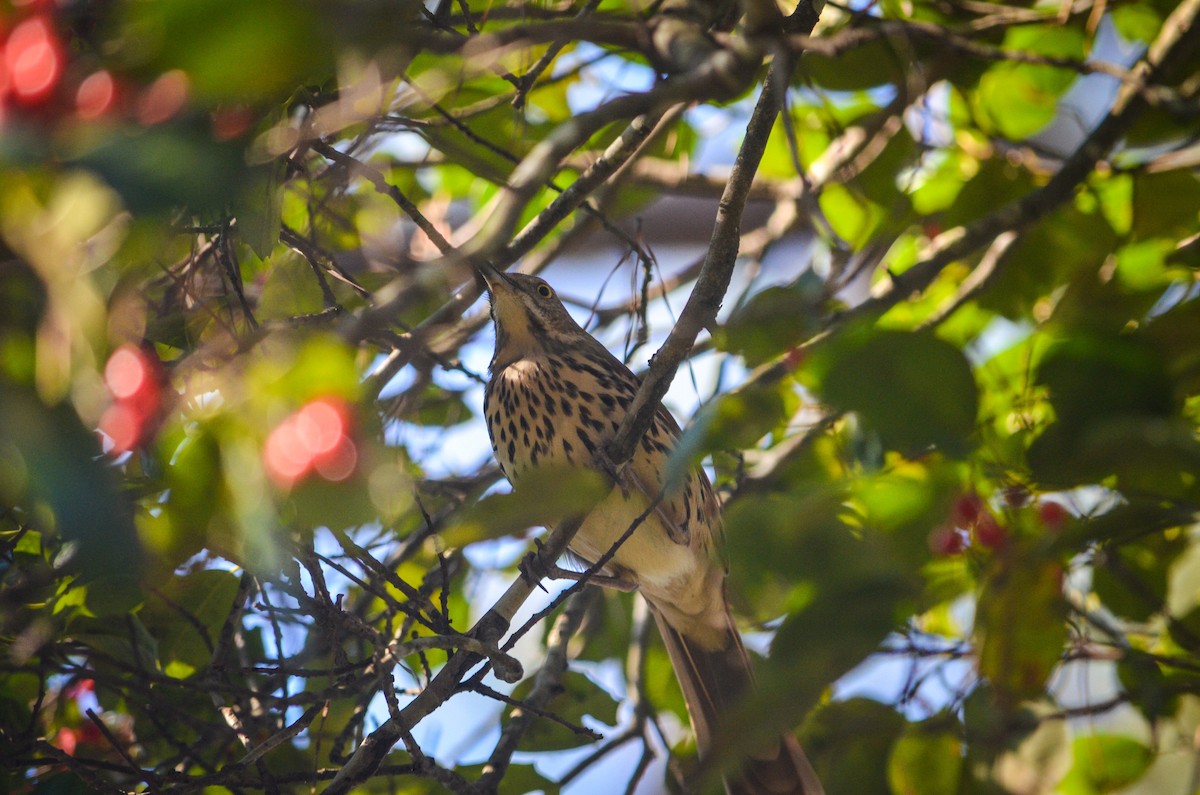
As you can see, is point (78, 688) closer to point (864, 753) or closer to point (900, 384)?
point (864, 753)

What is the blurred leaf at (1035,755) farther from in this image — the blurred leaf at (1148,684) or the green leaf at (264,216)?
the green leaf at (264,216)

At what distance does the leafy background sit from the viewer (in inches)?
40.5

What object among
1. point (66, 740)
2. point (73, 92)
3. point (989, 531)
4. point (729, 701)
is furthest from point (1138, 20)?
point (66, 740)

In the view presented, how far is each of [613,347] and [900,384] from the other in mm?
3128

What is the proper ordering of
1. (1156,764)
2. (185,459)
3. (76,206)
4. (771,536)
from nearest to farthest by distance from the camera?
(76,206) → (185,459) → (771,536) → (1156,764)

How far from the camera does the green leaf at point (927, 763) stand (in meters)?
1.78

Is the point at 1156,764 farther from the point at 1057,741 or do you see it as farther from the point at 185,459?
the point at 185,459

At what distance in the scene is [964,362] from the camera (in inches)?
55.6

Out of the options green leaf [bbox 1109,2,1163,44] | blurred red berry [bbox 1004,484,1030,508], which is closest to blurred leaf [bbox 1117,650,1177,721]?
blurred red berry [bbox 1004,484,1030,508]

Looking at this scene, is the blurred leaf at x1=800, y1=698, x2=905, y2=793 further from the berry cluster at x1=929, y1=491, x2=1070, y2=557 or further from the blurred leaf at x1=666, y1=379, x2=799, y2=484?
the blurred leaf at x1=666, y1=379, x2=799, y2=484

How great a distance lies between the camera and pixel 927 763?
1.80 m

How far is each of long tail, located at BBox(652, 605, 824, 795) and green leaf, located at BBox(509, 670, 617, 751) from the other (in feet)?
1.10

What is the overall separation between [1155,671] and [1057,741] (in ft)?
0.73

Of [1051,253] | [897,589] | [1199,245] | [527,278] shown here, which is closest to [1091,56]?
[1051,253]
